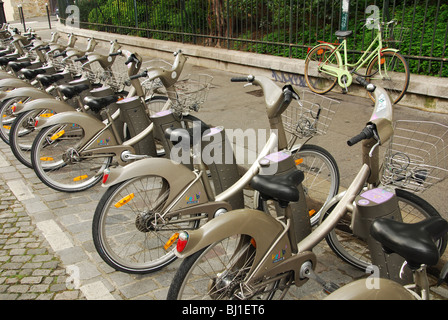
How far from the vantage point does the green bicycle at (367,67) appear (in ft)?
21.4

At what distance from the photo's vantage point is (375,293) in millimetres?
1902

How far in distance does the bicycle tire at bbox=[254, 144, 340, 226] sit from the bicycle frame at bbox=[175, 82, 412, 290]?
2.83 feet

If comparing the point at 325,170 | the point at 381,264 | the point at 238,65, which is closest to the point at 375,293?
the point at 381,264

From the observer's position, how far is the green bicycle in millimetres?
6531

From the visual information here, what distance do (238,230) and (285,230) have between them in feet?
1.01

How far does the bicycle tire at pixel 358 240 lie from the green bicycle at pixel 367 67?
3.14 metres

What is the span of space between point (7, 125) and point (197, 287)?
15.6 feet

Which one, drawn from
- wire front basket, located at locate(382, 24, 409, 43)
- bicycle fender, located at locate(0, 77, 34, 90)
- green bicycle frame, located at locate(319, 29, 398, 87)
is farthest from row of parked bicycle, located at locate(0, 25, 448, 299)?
wire front basket, located at locate(382, 24, 409, 43)

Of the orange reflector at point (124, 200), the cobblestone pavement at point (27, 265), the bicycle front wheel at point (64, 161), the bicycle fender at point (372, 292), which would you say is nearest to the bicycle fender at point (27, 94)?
the bicycle front wheel at point (64, 161)

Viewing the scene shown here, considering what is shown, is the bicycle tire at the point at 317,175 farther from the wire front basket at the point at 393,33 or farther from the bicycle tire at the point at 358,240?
the wire front basket at the point at 393,33

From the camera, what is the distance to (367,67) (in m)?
6.91

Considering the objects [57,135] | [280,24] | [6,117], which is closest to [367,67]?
[280,24]

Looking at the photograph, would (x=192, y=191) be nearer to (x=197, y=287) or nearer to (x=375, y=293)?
(x=197, y=287)

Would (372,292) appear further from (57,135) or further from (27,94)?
(27,94)
